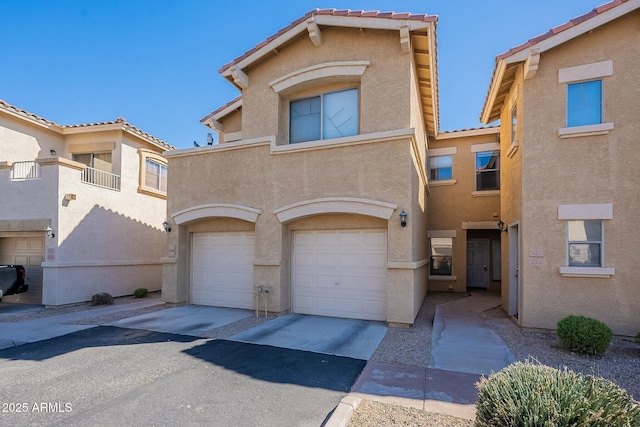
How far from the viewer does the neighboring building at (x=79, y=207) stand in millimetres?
11781

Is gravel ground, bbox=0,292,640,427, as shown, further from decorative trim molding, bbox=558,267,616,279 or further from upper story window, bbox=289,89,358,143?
upper story window, bbox=289,89,358,143

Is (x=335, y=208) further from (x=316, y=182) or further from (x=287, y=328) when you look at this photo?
(x=287, y=328)

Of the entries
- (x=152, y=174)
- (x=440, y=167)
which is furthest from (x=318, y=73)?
(x=152, y=174)

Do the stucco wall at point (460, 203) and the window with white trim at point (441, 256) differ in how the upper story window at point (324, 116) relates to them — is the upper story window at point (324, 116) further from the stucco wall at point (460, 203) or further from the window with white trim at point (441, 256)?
the window with white trim at point (441, 256)

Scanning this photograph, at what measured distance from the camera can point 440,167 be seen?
51.6 ft

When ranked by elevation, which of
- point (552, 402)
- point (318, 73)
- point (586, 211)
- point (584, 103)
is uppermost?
point (318, 73)

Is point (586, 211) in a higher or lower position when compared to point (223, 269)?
higher

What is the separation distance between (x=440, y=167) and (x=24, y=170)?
55.8ft

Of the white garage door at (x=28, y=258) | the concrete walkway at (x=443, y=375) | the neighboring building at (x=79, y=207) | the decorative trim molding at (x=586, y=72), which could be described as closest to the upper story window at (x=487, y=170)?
the decorative trim molding at (x=586, y=72)

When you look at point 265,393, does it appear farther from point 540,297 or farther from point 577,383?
point 540,297

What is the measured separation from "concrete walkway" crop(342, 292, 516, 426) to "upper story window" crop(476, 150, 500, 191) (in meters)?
8.24

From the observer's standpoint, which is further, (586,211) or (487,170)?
(487,170)

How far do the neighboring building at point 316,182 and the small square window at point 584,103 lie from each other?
3.71 m

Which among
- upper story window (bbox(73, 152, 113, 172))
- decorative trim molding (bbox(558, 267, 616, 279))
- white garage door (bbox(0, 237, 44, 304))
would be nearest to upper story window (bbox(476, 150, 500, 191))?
decorative trim molding (bbox(558, 267, 616, 279))
